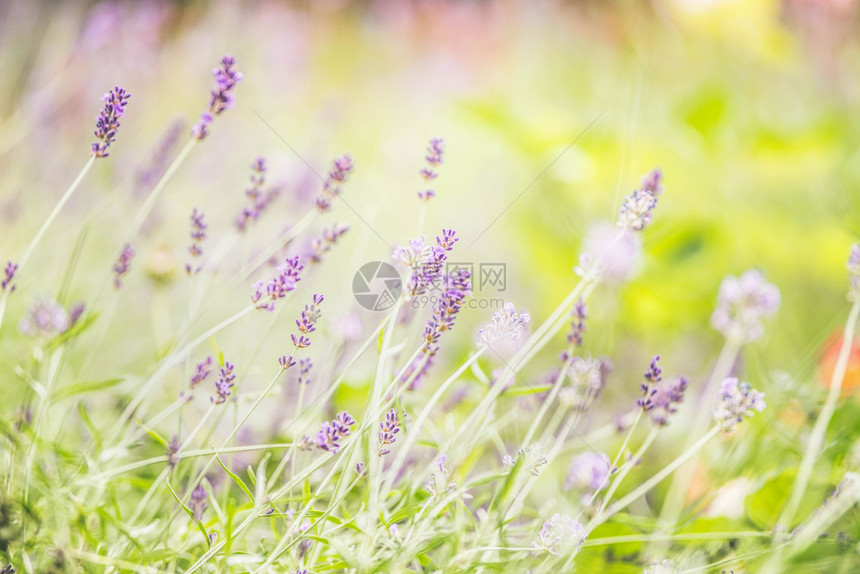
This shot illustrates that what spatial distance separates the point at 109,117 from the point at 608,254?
0.36 meters

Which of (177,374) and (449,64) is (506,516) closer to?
(177,374)

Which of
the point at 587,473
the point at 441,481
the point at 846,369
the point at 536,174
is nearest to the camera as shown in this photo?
the point at 441,481

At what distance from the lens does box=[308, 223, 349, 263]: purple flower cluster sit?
525 mm

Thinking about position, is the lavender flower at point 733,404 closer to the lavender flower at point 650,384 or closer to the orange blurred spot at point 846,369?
the lavender flower at point 650,384

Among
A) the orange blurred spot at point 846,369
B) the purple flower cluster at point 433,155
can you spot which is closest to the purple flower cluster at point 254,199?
the purple flower cluster at point 433,155

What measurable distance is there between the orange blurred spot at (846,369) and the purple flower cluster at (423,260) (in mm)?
432

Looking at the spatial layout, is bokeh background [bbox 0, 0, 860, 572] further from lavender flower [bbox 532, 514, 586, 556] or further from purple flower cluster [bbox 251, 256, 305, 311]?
lavender flower [bbox 532, 514, 586, 556]

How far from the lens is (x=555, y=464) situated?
74 centimetres

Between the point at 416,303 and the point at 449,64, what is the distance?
2.37 m

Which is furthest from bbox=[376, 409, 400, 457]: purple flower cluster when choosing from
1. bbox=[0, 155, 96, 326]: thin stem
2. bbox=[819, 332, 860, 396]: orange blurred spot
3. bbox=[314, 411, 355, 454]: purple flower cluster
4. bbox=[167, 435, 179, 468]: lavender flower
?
bbox=[819, 332, 860, 396]: orange blurred spot

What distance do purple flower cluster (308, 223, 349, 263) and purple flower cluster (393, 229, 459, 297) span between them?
0.34ft

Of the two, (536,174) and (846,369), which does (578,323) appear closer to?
(846,369)

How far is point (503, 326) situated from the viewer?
423 millimetres

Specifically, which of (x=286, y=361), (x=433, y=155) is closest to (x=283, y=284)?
(x=286, y=361)
